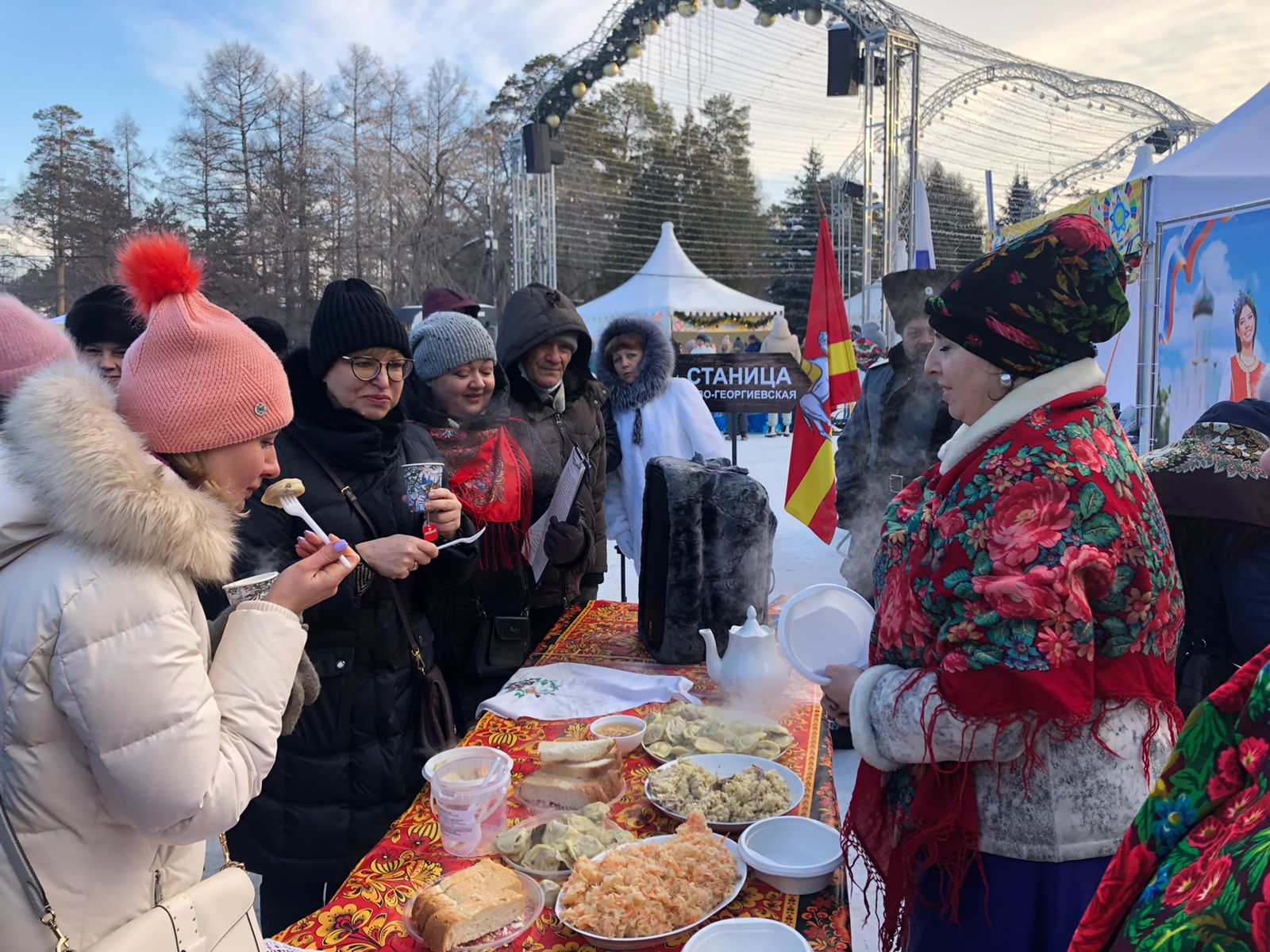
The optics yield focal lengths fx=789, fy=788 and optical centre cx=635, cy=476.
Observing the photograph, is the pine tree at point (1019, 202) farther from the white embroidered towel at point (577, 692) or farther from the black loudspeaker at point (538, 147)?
the white embroidered towel at point (577, 692)

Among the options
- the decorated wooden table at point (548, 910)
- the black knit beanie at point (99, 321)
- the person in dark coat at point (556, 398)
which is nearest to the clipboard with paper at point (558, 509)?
the person in dark coat at point (556, 398)

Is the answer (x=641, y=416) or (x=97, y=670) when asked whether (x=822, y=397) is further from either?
(x=97, y=670)

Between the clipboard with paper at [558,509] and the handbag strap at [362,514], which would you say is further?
the clipboard with paper at [558,509]

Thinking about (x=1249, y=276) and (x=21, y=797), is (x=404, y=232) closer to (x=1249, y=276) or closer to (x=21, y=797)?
(x=1249, y=276)

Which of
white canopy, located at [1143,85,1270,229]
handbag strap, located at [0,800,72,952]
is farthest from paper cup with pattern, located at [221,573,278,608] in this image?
white canopy, located at [1143,85,1270,229]

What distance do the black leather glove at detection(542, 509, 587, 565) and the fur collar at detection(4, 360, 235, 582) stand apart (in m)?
1.66

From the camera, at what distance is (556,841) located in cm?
148

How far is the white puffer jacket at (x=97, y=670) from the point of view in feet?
3.25

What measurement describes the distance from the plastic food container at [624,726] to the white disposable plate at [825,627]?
1.58ft

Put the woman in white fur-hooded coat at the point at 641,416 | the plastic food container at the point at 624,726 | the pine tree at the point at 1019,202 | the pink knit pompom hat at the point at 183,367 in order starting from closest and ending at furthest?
the pink knit pompom hat at the point at 183,367 < the plastic food container at the point at 624,726 < the woman in white fur-hooded coat at the point at 641,416 < the pine tree at the point at 1019,202

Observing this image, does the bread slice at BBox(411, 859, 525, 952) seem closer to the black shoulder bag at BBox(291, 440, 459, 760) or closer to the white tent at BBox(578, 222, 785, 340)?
the black shoulder bag at BBox(291, 440, 459, 760)

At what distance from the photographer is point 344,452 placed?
83.0 inches

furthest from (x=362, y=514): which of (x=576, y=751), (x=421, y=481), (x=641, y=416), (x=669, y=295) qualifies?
(x=669, y=295)

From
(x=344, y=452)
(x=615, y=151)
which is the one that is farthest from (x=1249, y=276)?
(x=615, y=151)
